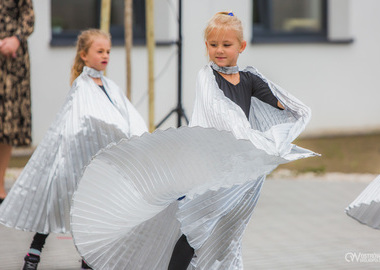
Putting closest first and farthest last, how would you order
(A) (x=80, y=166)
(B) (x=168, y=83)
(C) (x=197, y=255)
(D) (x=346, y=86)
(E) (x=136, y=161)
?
(E) (x=136, y=161) → (C) (x=197, y=255) → (A) (x=80, y=166) → (B) (x=168, y=83) → (D) (x=346, y=86)

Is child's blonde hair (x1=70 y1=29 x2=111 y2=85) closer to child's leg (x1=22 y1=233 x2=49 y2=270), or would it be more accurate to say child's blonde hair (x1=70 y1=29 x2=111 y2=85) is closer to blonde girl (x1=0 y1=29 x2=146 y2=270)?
blonde girl (x1=0 y1=29 x2=146 y2=270)

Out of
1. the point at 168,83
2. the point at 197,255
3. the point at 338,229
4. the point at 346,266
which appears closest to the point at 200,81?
the point at 197,255

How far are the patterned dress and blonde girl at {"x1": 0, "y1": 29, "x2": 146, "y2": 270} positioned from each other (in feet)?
5.81

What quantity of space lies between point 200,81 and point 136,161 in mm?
563

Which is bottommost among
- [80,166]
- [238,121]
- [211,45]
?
[80,166]

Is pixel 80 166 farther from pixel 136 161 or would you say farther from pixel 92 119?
pixel 136 161

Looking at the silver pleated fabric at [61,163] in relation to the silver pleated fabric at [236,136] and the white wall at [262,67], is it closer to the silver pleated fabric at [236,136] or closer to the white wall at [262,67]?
the silver pleated fabric at [236,136]

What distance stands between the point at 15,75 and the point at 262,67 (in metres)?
5.02

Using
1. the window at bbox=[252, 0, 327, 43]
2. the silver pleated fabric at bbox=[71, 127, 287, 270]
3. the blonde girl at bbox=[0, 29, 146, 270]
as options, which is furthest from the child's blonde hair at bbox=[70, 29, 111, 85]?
the window at bbox=[252, 0, 327, 43]

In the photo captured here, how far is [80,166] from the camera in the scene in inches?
190

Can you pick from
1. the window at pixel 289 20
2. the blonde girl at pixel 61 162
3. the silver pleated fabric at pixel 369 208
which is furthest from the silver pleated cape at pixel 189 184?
the window at pixel 289 20

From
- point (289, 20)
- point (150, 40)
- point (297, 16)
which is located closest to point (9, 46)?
point (150, 40)

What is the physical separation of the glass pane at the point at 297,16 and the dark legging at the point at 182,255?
26.4ft

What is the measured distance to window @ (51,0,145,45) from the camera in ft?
33.4
